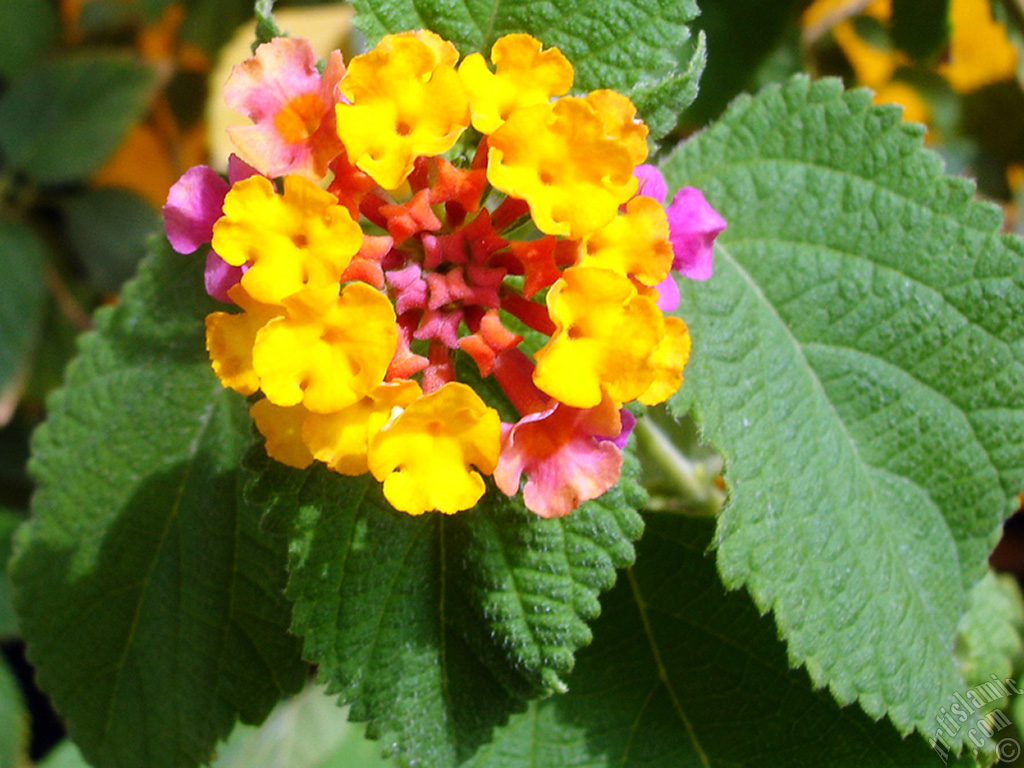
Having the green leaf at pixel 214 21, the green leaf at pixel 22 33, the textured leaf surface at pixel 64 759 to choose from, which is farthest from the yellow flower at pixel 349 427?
the green leaf at pixel 22 33

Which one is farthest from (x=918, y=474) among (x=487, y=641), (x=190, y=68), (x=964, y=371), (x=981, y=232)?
(x=190, y=68)

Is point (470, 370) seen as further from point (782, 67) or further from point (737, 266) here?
point (782, 67)

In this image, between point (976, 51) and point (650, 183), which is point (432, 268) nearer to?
point (650, 183)

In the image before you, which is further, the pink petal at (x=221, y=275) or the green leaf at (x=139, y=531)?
the green leaf at (x=139, y=531)

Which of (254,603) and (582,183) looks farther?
(254,603)

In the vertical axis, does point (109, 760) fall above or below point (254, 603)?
below

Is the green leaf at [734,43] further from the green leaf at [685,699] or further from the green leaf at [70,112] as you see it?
the green leaf at [70,112]
